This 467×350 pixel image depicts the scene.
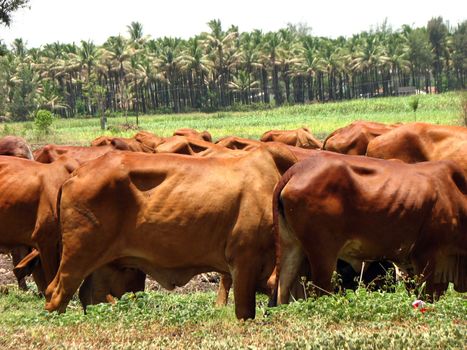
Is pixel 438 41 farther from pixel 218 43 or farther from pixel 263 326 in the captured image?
pixel 263 326

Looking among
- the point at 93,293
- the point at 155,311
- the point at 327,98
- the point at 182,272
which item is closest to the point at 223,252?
the point at 182,272

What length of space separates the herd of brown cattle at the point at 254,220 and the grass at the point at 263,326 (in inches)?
23.4

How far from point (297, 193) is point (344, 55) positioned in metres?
117

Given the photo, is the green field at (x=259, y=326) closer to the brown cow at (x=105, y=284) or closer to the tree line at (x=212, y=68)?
the brown cow at (x=105, y=284)

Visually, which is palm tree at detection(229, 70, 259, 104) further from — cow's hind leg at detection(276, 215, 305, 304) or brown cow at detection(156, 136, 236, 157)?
cow's hind leg at detection(276, 215, 305, 304)

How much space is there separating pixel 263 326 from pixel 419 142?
7.94m

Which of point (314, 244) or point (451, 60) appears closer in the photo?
point (314, 244)

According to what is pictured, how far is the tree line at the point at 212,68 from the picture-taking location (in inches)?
4464

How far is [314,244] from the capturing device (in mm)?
9336

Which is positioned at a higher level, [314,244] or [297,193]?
[297,193]

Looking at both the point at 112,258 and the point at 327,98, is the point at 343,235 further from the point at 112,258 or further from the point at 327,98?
the point at 327,98

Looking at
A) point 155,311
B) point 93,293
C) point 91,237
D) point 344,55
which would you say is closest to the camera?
point 155,311

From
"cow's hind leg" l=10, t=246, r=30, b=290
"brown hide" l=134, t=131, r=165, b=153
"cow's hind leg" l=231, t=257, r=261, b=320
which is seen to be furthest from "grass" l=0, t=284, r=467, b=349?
"brown hide" l=134, t=131, r=165, b=153

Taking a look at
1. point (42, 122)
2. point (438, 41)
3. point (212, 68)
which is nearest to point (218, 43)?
point (212, 68)
